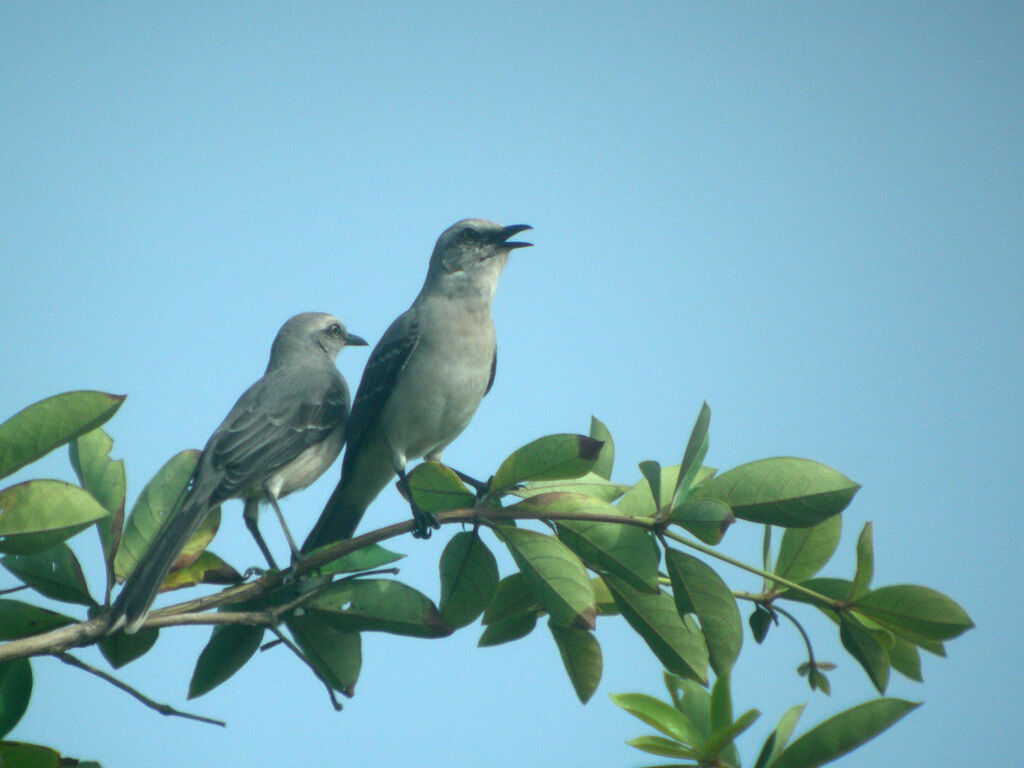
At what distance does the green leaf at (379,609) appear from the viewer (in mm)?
2844

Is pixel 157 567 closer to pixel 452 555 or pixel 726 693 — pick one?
pixel 452 555

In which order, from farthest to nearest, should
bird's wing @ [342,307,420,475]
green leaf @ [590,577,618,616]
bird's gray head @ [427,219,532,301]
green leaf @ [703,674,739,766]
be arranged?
bird's gray head @ [427,219,532,301], bird's wing @ [342,307,420,475], green leaf @ [590,577,618,616], green leaf @ [703,674,739,766]

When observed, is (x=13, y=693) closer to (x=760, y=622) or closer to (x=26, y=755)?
(x=26, y=755)

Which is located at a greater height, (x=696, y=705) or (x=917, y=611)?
(x=917, y=611)

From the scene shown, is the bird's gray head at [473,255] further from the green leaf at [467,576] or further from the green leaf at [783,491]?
the green leaf at [783,491]


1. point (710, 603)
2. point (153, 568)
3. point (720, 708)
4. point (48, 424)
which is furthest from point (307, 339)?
point (720, 708)

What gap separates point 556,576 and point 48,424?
4.74 feet

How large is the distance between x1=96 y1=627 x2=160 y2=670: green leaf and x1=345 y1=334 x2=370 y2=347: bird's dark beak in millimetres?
3649

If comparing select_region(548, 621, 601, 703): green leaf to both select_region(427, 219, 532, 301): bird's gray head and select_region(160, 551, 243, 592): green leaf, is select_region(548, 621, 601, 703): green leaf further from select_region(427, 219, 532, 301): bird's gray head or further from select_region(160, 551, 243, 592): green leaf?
select_region(427, 219, 532, 301): bird's gray head

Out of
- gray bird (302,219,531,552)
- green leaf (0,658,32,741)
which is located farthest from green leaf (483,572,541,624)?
gray bird (302,219,531,552)

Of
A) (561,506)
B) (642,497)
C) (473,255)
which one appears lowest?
(561,506)

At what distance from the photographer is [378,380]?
213 inches

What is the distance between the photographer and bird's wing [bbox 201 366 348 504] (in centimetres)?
457

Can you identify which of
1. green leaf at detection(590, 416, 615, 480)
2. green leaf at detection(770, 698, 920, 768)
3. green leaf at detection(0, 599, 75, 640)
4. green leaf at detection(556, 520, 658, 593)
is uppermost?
green leaf at detection(590, 416, 615, 480)
